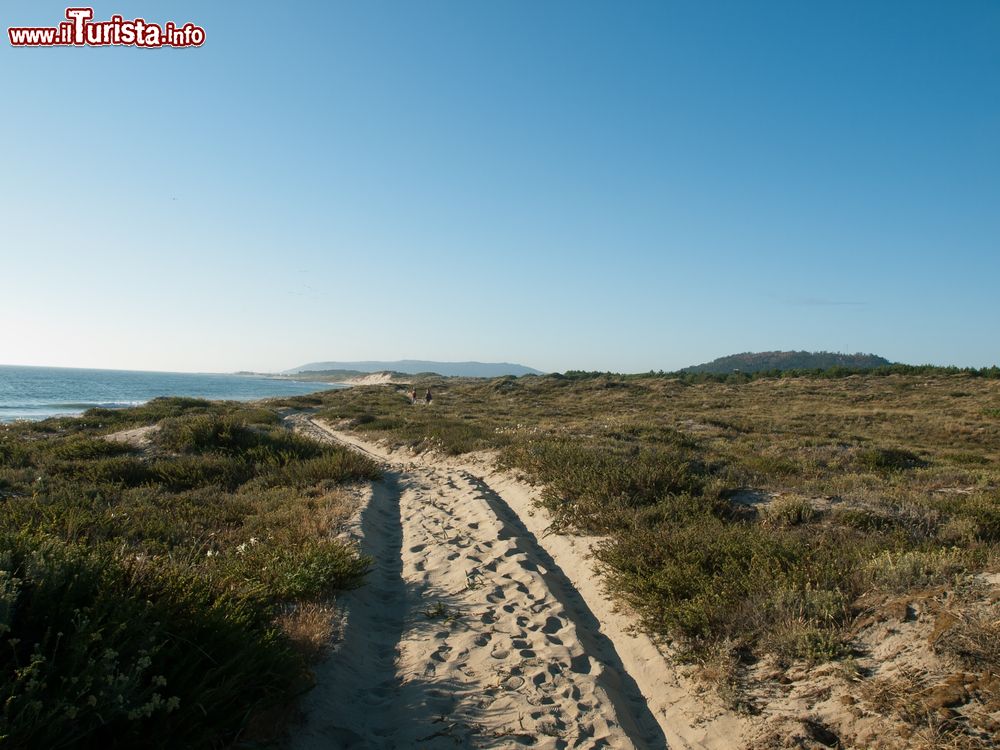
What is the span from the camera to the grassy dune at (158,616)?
9.52 ft

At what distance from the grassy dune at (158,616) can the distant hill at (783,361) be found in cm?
11749

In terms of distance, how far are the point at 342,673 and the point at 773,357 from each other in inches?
6065

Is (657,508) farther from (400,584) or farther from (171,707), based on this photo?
(171,707)

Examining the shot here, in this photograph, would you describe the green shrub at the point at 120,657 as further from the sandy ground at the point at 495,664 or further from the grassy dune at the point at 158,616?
the sandy ground at the point at 495,664

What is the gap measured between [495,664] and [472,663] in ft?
0.70

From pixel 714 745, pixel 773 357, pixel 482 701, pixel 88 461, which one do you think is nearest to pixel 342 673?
pixel 482 701

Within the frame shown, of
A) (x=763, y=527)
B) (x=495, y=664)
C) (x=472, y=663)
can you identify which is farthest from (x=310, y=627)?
(x=763, y=527)

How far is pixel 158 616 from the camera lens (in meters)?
3.67

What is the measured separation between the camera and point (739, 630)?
5043 mm

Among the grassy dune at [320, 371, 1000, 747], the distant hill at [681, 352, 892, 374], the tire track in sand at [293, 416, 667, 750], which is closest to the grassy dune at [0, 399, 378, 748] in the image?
the tire track in sand at [293, 416, 667, 750]

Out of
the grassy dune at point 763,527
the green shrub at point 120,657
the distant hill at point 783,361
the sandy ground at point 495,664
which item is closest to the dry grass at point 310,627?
the sandy ground at point 495,664

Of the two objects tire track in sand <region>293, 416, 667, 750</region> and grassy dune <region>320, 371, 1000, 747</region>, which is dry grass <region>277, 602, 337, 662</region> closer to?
tire track in sand <region>293, 416, 667, 750</region>

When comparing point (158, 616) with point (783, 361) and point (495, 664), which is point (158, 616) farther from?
point (783, 361)

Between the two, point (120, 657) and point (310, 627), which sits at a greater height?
point (120, 657)
